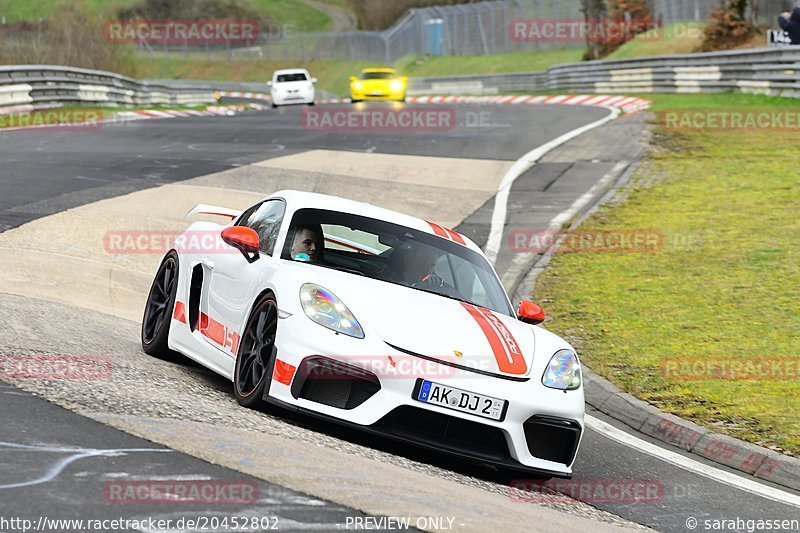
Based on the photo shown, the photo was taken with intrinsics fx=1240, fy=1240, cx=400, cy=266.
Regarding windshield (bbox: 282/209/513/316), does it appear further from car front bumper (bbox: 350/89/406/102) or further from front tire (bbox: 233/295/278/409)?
car front bumper (bbox: 350/89/406/102)

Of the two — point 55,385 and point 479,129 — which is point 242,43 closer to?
point 479,129

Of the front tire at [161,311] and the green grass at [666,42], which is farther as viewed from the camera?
the green grass at [666,42]

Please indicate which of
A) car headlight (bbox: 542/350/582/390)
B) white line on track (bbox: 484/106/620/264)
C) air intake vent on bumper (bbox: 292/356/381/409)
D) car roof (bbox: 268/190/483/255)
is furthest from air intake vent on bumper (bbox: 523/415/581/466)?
white line on track (bbox: 484/106/620/264)

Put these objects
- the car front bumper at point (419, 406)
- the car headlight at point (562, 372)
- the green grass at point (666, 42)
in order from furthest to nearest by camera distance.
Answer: the green grass at point (666, 42), the car headlight at point (562, 372), the car front bumper at point (419, 406)

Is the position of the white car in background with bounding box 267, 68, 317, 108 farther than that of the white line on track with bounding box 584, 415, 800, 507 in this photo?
Yes

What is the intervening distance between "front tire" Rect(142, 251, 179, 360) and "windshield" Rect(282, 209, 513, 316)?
49.8 inches

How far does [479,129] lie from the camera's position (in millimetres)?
28812

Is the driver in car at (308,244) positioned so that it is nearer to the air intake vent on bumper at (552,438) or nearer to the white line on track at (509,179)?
the air intake vent on bumper at (552,438)

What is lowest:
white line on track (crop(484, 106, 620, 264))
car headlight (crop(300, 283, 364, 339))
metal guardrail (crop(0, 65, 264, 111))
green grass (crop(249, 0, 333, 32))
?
white line on track (crop(484, 106, 620, 264))

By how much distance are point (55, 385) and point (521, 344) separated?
2606 mm

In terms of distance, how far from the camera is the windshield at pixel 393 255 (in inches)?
306

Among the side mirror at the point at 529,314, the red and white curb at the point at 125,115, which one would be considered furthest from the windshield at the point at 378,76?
the side mirror at the point at 529,314

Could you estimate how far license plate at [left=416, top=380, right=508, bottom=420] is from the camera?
647 cm

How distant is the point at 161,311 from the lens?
883cm
